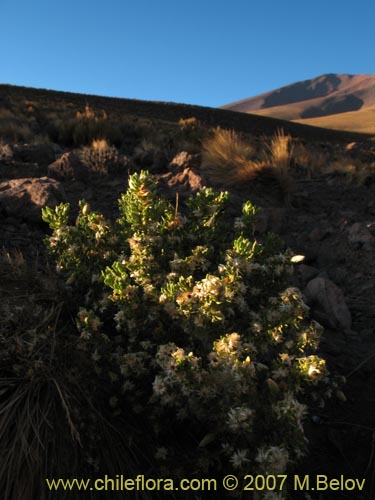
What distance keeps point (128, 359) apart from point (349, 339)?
2.35 metres

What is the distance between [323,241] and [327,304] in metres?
1.84

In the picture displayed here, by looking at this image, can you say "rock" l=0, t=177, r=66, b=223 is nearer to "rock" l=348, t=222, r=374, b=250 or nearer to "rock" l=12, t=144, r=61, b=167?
"rock" l=12, t=144, r=61, b=167

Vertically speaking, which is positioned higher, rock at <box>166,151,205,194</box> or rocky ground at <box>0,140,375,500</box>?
rock at <box>166,151,205,194</box>

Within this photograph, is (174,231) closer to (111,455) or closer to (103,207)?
(111,455)

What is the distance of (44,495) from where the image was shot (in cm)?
220

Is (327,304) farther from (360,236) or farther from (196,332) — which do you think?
(196,332)

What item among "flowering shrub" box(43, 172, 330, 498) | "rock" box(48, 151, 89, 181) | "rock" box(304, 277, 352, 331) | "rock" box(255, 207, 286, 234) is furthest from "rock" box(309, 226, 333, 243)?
"rock" box(48, 151, 89, 181)

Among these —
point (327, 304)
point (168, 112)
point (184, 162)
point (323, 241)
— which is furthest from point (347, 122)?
point (327, 304)

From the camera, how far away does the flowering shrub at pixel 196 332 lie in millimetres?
2326

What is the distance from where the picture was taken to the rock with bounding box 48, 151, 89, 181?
7.23 meters

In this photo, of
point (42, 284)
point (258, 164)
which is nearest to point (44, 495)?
point (42, 284)

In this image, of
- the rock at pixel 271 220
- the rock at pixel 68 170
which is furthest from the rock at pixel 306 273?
the rock at pixel 68 170

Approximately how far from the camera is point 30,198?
5551mm

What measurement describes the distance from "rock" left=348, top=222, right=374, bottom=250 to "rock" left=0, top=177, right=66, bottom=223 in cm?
351
